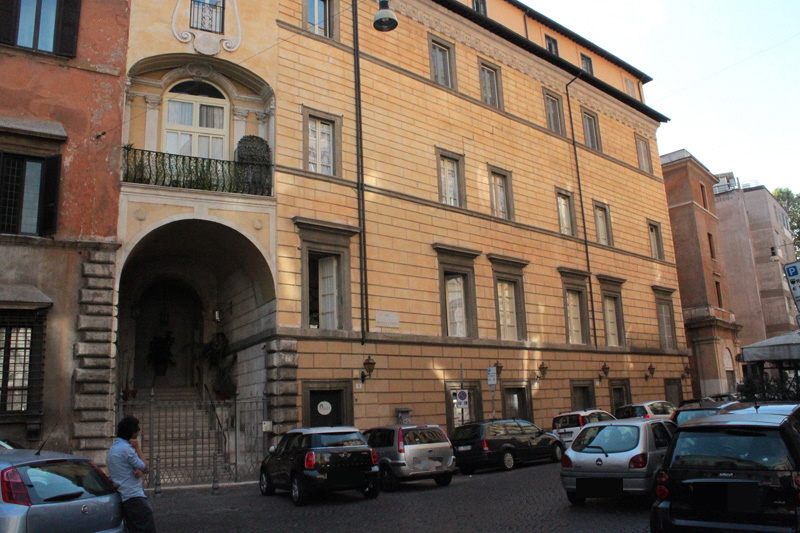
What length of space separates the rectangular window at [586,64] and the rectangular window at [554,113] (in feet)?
12.4

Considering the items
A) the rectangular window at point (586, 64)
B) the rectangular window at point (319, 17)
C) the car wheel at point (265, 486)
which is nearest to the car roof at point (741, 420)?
the car wheel at point (265, 486)

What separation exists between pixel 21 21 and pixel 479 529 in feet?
52.5

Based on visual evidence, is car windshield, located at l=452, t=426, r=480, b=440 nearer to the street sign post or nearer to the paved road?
the paved road

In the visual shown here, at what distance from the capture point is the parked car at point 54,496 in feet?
20.7

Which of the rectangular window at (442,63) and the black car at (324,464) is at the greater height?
the rectangular window at (442,63)

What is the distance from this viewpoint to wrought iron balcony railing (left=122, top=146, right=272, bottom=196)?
17.5 metres

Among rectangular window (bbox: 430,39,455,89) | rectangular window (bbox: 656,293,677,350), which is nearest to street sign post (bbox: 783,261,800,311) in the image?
rectangular window (bbox: 430,39,455,89)

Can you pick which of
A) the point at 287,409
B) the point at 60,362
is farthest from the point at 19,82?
the point at 287,409

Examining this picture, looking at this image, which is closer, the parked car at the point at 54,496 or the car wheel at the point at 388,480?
the parked car at the point at 54,496

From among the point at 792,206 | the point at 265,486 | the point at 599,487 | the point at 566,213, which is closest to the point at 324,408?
the point at 265,486

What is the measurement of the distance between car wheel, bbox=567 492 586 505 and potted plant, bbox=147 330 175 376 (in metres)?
14.6

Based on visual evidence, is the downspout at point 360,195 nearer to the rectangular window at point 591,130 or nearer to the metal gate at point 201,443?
the metal gate at point 201,443

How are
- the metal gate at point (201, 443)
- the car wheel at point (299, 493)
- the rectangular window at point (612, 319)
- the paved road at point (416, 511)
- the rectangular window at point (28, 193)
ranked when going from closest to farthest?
the paved road at point (416, 511) < the car wheel at point (299, 493) < the rectangular window at point (28, 193) < the metal gate at point (201, 443) < the rectangular window at point (612, 319)

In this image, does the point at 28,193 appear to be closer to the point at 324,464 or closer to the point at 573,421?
the point at 324,464
